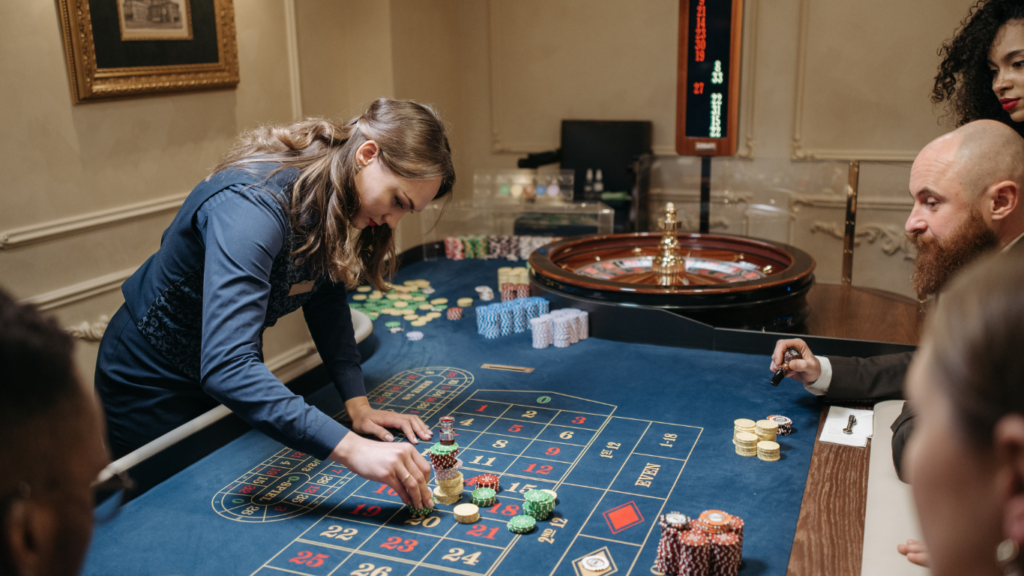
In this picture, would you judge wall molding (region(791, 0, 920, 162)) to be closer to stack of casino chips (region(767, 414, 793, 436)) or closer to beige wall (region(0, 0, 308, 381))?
beige wall (region(0, 0, 308, 381))

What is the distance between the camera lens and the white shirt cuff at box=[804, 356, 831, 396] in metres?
2.23

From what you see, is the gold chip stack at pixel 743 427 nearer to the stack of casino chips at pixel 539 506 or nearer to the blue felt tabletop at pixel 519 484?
the blue felt tabletop at pixel 519 484

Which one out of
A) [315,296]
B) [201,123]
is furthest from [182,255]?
[201,123]

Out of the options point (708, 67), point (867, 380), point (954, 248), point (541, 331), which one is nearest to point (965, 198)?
point (954, 248)

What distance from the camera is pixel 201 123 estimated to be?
4461 millimetres

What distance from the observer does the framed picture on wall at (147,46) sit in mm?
3680

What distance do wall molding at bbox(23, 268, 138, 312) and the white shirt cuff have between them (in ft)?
10.7

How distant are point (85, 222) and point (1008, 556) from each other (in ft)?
13.4

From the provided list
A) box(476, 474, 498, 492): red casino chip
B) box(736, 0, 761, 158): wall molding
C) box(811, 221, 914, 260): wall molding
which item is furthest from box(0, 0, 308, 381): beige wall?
box(736, 0, 761, 158): wall molding

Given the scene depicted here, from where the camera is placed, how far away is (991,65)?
102 inches

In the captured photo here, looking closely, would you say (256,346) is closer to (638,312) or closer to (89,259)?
(638,312)

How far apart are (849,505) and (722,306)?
4.10ft

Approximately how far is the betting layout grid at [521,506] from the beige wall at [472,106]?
2.62 metres

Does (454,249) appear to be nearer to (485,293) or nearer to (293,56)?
(485,293)
